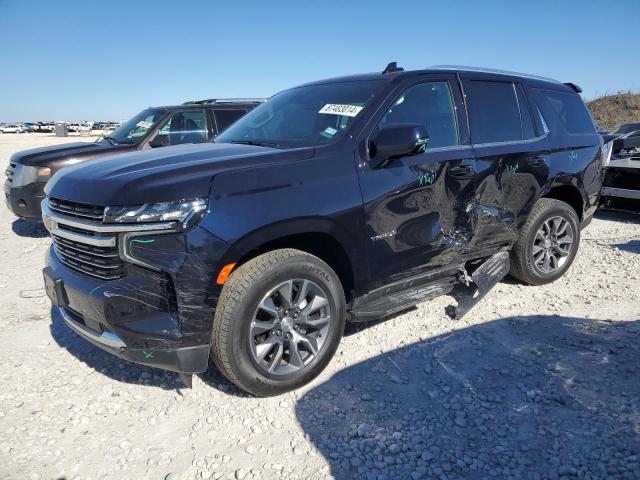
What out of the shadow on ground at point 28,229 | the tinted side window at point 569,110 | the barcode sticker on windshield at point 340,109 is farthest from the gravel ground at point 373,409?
the shadow on ground at point 28,229

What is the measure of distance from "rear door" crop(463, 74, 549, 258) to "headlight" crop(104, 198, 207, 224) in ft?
7.78

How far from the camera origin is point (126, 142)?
718 cm

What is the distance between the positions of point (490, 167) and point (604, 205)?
4.98m

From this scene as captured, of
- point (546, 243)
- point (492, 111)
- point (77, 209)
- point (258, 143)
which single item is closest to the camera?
point (77, 209)

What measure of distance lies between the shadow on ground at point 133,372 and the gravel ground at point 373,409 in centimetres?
1

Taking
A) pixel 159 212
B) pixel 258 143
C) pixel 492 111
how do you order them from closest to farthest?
pixel 159 212 < pixel 258 143 < pixel 492 111

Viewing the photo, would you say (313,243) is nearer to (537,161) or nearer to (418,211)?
(418,211)

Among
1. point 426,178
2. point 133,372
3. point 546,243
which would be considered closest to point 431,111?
point 426,178

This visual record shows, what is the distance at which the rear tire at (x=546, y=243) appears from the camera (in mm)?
4500

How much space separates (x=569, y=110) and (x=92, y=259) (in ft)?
15.3

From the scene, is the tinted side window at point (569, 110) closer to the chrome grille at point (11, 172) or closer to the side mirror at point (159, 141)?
the side mirror at point (159, 141)

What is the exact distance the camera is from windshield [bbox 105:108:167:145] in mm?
7242

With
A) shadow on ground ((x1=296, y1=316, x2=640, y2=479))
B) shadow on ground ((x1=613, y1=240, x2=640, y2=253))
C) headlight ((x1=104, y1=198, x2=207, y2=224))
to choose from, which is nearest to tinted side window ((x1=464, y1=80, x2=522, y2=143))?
shadow on ground ((x1=296, y1=316, x2=640, y2=479))

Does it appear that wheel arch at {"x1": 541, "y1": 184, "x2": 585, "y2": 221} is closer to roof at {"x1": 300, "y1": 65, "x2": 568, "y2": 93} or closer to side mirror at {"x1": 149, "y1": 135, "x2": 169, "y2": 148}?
roof at {"x1": 300, "y1": 65, "x2": 568, "y2": 93}
